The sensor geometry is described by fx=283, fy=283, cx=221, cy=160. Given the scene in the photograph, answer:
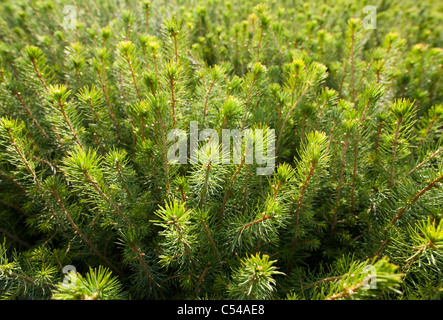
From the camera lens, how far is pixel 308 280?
115cm

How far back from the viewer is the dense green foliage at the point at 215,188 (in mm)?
1002

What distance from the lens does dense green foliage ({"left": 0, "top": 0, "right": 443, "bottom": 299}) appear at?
1002 mm

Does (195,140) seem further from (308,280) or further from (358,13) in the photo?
(358,13)

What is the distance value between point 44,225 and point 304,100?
1375 millimetres

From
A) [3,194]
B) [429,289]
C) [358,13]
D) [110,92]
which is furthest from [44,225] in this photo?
[358,13]

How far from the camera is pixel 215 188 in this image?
108 centimetres

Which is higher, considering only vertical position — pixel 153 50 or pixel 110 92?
pixel 153 50

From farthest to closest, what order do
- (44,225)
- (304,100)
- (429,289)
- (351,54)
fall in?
1. (351,54)
2. (304,100)
3. (44,225)
4. (429,289)

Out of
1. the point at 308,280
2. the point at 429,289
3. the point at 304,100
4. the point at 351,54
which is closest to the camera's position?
Result: the point at 429,289

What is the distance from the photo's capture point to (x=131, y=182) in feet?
4.01
